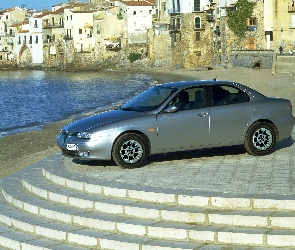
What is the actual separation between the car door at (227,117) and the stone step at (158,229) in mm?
3257

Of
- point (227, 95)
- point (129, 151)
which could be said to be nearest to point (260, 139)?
point (227, 95)

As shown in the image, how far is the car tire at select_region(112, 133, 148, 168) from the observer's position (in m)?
11.6

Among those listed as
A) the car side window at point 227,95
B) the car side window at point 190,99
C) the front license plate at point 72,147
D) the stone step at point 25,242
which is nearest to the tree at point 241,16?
the car side window at point 227,95

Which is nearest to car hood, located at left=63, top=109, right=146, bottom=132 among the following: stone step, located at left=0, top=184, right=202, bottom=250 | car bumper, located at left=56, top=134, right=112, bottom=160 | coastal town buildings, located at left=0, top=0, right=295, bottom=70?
car bumper, located at left=56, top=134, right=112, bottom=160

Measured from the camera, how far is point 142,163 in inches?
Result: 468

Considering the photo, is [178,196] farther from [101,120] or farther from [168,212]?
[101,120]

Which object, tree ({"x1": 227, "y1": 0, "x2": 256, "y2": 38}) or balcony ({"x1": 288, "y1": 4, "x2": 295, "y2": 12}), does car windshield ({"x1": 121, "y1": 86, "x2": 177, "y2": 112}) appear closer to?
balcony ({"x1": 288, "y1": 4, "x2": 295, "y2": 12})

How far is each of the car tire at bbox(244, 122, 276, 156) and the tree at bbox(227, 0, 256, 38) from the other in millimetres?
55189

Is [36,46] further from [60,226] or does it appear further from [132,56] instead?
[60,226]

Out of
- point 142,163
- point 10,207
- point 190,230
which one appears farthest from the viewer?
point 142,163

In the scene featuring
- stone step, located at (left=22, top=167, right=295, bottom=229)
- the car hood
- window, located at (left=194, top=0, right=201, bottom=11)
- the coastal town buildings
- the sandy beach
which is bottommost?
the sandy beach

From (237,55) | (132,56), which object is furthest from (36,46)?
(237,55)

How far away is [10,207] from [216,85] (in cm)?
421

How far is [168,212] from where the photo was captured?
9.15 m
